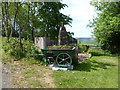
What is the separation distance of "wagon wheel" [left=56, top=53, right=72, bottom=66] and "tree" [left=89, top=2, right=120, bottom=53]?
4867 mm

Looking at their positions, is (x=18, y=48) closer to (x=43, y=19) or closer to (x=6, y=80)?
(x=6, y=80)

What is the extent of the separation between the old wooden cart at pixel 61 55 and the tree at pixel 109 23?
4.78 meters

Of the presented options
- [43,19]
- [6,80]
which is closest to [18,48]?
[6,80]

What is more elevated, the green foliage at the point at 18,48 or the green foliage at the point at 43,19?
the green foliage at the point at 43,19

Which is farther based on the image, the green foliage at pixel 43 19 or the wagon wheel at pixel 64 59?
the green foliage at pixel 43 19

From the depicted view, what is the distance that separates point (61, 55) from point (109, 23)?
5837 mm

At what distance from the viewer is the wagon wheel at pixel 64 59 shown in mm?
6079

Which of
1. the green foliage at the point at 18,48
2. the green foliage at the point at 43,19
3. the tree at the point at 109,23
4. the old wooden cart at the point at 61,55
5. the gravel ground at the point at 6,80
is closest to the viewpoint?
the gravel ground at the point at 6,80

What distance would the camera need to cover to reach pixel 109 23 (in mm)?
10109

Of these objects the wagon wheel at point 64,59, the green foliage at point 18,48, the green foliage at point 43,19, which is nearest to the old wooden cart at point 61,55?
the wagon wheel at point 64,59

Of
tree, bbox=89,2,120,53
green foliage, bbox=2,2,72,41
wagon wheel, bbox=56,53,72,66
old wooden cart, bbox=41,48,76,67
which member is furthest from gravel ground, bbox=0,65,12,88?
tree, bbox=89,2,120,53

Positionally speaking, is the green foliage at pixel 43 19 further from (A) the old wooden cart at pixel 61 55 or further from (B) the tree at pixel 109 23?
(A) the old wooden cart at pixel 61 55

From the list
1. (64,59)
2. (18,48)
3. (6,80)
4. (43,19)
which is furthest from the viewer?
(43,19)

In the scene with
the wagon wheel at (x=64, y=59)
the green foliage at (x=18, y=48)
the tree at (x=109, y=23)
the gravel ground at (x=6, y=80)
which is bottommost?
the gravel ground at (x=6, y=80)
